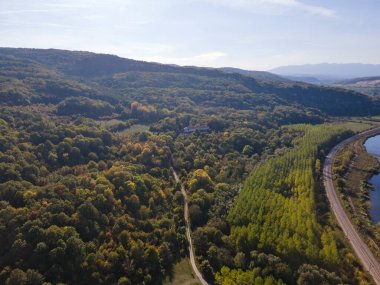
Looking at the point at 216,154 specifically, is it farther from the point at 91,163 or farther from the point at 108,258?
the point at 108,258

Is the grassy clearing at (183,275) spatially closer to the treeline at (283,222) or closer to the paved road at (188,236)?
the paved road at (188,236)

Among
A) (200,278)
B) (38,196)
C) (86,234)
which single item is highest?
(38,196)

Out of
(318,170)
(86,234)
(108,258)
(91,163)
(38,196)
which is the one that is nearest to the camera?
(108,258)

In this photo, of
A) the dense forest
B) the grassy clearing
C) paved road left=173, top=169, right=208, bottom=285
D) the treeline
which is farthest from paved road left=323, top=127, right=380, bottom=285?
the grassy clearing

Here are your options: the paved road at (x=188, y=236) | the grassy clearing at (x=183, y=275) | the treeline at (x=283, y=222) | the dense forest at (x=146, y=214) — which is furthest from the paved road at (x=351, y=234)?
the grassy clearing at (x=183, y=275)

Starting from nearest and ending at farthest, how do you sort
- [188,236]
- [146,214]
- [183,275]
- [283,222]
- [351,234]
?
A: [183,275], [283,222], [188,236], [351,234], [146,214]

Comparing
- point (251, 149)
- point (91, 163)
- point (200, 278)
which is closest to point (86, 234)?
point (200, 278)

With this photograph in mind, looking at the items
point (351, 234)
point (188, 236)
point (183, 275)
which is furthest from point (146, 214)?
point (351, 234)

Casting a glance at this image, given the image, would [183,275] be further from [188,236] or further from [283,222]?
[283,222]

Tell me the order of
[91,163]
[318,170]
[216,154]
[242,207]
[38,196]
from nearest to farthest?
→ 1. [38,196]
2. [242,207]
3. [91,163]
4. [318,170]
5. [216,154]
